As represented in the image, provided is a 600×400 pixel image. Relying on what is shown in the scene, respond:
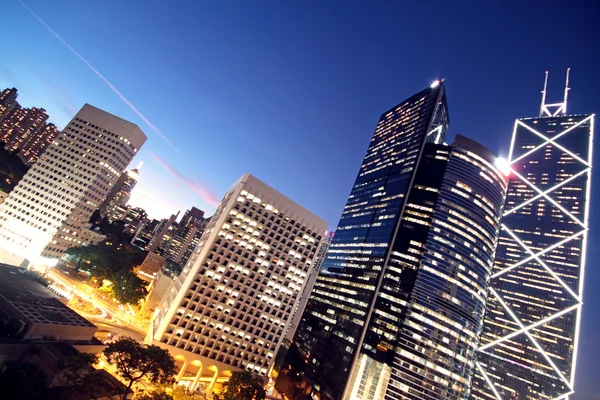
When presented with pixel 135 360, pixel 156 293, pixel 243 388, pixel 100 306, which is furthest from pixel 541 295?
pixel 100 306

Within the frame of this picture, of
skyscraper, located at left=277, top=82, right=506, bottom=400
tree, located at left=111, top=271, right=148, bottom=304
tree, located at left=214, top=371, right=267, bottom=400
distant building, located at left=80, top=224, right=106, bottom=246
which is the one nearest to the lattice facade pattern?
skyscraper, located at left=277, top=82, right=506, bottom=400

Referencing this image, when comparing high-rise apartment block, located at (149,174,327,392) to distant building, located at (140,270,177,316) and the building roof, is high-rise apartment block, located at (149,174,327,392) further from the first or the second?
distant building, located at (140,270,177,316)

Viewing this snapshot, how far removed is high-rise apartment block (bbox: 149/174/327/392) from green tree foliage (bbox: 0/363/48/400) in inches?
1513

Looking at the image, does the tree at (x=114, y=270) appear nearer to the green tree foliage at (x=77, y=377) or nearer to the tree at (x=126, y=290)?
the tree at (x=126, y=290)

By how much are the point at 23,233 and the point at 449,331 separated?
17221cm

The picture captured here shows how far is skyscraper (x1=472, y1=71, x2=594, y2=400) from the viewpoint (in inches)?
6088

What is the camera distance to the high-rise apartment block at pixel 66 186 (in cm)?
12744

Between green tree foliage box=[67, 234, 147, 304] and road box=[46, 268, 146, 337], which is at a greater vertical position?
green tree foliage box=[67, 234, 147, 304]

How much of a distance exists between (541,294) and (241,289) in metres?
175

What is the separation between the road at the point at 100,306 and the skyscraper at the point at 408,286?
207 ft

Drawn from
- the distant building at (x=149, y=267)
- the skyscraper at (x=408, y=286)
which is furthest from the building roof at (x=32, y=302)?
the distant building at (x=149, y=267)

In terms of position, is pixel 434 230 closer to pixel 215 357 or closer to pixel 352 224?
pixel 352 224

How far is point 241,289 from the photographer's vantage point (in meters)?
90.9

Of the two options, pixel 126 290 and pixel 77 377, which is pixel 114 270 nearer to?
pixel 126 290
